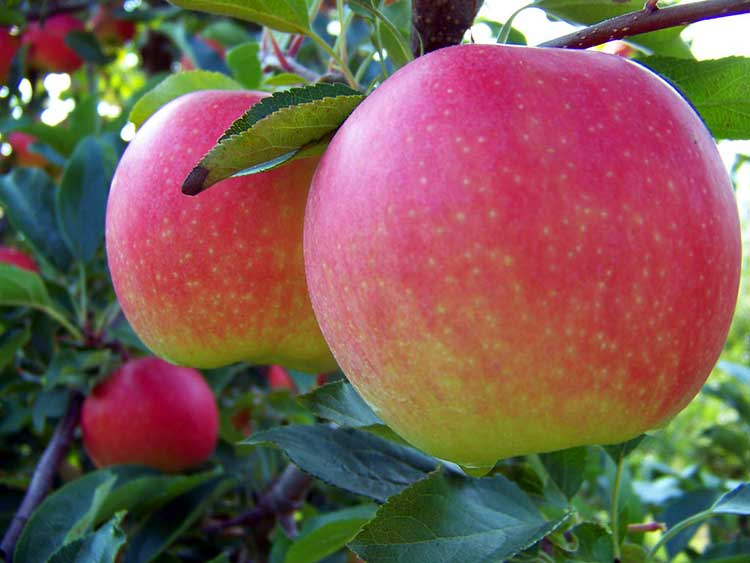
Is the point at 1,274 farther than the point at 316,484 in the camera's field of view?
No

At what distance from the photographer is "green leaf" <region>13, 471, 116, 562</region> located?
0.78 meters

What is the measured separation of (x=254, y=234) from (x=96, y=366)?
72cm

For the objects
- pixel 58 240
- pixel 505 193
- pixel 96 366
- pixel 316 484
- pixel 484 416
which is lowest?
pixel 316 484

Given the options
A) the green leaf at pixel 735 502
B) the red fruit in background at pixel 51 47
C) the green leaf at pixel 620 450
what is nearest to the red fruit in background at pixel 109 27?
the red fruit in background at pixel 51 47

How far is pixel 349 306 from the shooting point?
0.48 metres

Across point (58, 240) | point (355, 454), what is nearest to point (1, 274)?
point (58, 240)

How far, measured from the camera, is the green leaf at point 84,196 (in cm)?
114

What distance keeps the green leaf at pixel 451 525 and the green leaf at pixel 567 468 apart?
0.13 m

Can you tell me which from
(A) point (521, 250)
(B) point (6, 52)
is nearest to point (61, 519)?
(A) point (521, 250)

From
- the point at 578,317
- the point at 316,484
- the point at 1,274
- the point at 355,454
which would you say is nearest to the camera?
the point at 578,317

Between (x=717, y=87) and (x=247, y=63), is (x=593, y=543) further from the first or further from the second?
(x=247, y=63)

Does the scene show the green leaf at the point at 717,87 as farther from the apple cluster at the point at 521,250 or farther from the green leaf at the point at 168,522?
the green leaf at the point at 168,522

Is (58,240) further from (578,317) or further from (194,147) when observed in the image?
(578,317)

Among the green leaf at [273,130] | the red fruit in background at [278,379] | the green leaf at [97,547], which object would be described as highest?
the green leaf at [273,130]
